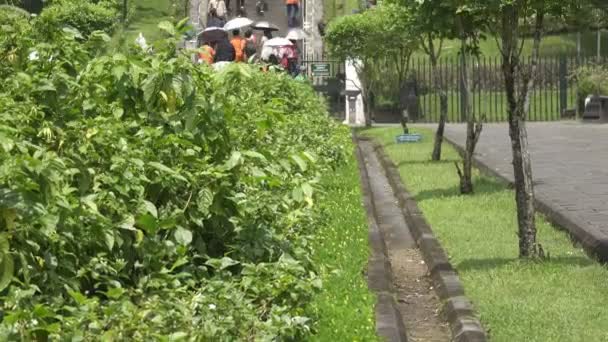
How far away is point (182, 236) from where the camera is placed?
679 cm

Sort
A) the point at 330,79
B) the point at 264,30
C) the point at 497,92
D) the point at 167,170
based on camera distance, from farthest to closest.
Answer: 1. the point at 264,30
2. the point at 497,92
3. the point at 330,79
4. the point at 167,170

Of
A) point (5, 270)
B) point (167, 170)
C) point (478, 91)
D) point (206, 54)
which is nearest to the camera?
point (5, 270)

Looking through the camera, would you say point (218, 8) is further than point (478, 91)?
Yes

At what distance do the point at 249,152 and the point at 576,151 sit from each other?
14.6 meters

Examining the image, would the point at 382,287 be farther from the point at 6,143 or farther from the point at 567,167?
the point at 567,167

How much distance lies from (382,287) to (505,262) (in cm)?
102

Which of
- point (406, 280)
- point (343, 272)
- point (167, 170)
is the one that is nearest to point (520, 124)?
point (406, 280)

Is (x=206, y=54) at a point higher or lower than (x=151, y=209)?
higher

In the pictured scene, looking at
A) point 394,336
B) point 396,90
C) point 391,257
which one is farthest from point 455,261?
point 396,90

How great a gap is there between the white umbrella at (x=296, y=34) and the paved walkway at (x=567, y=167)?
762cm

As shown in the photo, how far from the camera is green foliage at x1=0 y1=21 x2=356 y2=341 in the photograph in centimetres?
573

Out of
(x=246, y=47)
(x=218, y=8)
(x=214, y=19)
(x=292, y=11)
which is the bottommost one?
(x=246, y=47)

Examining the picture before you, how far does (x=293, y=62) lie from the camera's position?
32562 millimetres

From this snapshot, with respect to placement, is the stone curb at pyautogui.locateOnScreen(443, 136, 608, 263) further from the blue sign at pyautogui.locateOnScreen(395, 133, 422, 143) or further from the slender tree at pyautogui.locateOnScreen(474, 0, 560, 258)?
the blue sign at pyautogui.locateOnScreen(395, 133, 422, 143)
